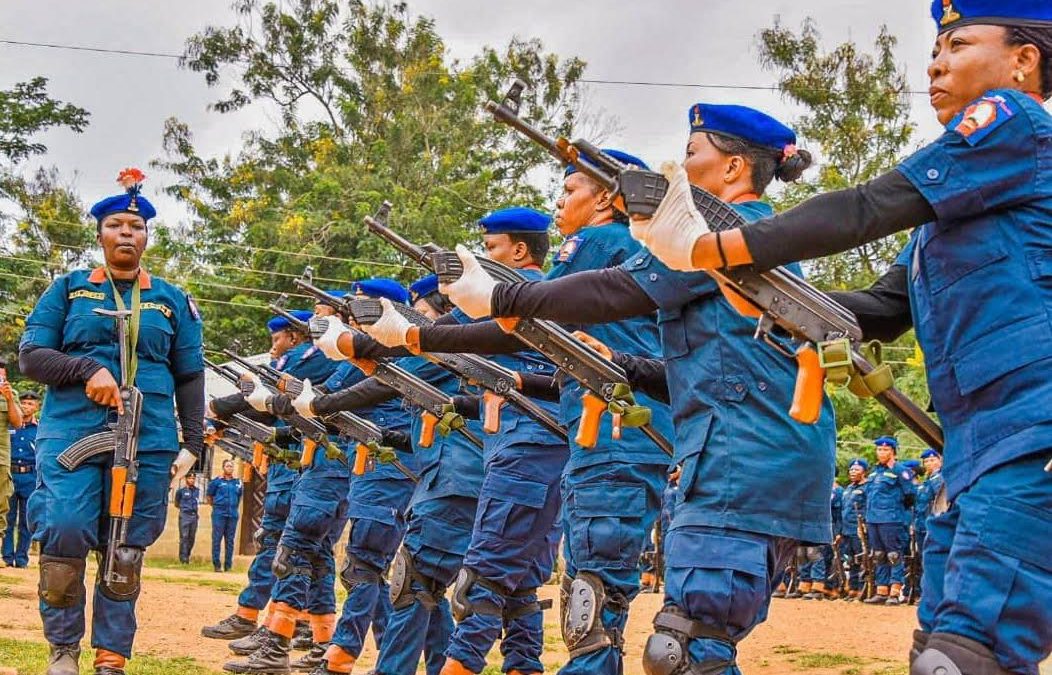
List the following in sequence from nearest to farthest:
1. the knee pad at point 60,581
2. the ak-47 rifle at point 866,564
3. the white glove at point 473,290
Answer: the white glove at point 473,290 < the knee pad at point 60,581 < the ak-47 rifle at point 866,564

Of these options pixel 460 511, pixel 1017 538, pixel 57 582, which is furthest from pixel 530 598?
pixel 1017 538

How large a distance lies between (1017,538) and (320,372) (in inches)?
318

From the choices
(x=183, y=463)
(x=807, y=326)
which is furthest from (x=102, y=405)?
(x=807, y=326)

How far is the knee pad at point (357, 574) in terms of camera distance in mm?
8141

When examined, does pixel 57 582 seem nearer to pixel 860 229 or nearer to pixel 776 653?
pixel 860 229

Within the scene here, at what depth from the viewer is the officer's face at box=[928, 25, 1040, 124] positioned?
3566mm

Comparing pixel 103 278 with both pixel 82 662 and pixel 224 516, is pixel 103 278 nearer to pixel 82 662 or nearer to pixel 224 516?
pixel 82 662

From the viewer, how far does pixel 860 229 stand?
336 cm

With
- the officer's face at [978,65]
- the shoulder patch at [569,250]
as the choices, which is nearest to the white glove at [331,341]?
the shoulder patch at [569,250]

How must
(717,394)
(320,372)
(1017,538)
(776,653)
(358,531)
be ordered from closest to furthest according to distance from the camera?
(1017,538)
(717,394)
(358,531)
(320,372)
(776,653)

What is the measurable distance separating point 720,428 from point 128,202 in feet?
15.1

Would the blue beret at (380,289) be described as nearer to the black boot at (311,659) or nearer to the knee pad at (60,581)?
the black boot at (311,659)

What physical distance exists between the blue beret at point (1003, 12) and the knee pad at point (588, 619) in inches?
106

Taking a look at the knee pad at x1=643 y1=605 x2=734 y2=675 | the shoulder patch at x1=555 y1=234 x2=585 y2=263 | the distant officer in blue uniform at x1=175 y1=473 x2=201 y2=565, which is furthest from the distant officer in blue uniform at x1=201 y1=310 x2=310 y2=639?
the distant officer in blue uniform at x1=175 y1=473 x2=201 y2=565
